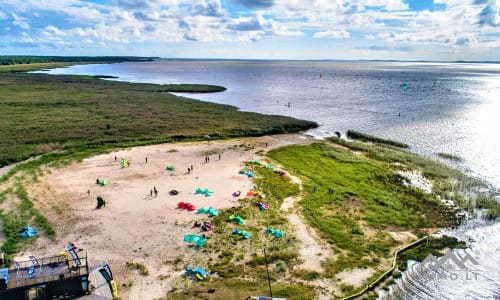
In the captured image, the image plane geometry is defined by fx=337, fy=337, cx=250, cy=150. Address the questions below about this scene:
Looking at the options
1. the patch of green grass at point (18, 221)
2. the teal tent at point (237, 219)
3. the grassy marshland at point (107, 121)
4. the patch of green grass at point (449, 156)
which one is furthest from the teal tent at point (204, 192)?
the patch of green grass at point (449, 156)

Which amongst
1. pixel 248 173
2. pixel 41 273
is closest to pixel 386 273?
pixel 248 173

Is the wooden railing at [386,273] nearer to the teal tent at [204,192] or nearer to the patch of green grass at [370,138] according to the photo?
the teal tent at [204,192]

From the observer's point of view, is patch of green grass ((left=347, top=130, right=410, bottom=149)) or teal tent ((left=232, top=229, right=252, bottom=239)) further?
patch of green grass ((left=347, top=130, right=410, bottom=149))

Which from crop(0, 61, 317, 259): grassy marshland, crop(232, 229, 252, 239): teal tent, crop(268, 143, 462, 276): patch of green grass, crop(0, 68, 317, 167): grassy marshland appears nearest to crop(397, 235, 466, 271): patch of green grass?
crop(268, 143, 462, 276): patch of green grass

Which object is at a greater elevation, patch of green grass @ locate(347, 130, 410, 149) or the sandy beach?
patch of green grass @ locate(347, 130, 410, 149)

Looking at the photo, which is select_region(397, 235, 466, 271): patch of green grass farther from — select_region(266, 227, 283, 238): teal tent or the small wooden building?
the small wooden building

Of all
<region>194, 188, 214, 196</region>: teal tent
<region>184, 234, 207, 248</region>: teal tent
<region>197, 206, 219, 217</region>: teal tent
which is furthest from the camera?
<region>194, 188, 214, 196</region>: teal tent

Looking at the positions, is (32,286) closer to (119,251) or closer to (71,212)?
(119,251)

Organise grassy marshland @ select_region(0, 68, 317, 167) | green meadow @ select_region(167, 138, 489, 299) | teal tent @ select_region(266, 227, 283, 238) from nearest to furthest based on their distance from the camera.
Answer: green meadow @ select_region(167, 138, 489, 299), teal tent @ select_region(266, 227, 283, 238), grassy marshland @ select_region(0, 68, 317, 167)
